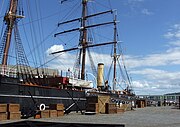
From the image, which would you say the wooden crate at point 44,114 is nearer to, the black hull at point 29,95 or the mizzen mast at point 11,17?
the black hull at point 29,95

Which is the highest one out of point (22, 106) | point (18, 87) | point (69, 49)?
point (69, 49)

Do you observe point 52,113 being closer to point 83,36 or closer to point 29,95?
point 29,95

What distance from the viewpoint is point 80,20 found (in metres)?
55.4

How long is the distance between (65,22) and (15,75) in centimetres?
3162

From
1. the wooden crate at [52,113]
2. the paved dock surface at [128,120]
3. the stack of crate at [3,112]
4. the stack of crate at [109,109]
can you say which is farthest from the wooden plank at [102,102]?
the stack of crate at [3,112]

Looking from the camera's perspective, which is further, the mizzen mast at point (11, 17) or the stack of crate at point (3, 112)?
the mizzen mast at point (11, 17)

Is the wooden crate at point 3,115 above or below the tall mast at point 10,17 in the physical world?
below

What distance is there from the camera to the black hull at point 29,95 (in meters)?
23.1

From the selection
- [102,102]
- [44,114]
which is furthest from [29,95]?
[102,102]

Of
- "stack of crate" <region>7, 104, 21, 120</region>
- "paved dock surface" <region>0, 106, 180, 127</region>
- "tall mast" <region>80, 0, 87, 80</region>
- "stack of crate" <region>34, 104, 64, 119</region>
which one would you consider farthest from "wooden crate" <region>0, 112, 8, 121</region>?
"tall mast" <region>80, 0, 87, 80</region>

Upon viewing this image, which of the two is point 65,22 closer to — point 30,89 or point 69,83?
point 69,83

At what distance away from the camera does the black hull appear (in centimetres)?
2312

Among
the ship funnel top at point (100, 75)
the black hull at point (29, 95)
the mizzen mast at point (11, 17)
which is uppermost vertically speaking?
the mizzen mast at point (11, 17)

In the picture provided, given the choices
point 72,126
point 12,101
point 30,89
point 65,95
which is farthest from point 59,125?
point 65,95
